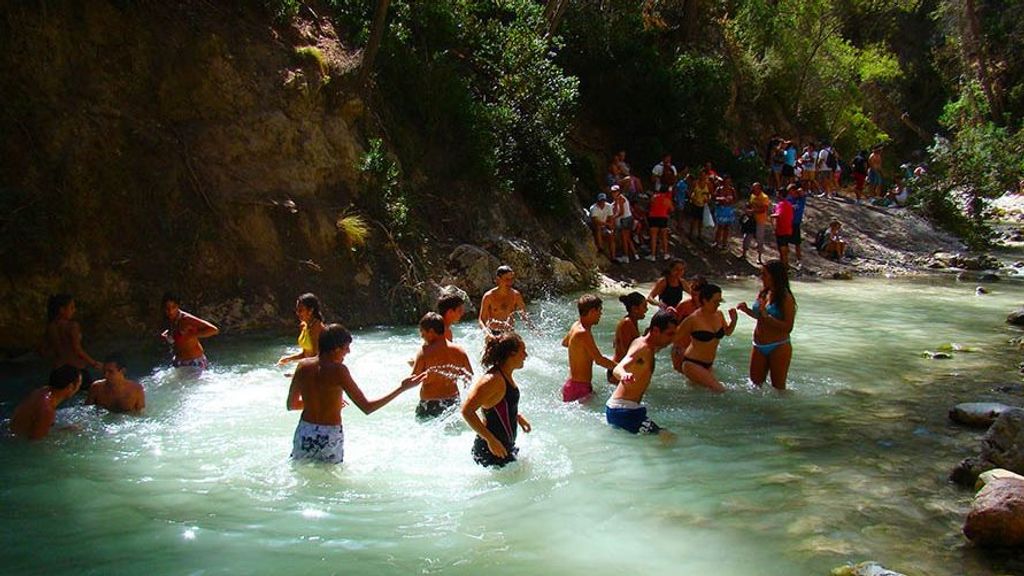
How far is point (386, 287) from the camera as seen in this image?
13.6 m

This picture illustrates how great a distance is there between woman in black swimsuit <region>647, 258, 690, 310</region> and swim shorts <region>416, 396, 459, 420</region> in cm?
333

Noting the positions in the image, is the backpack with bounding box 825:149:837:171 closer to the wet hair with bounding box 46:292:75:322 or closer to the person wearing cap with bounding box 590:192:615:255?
the person wearing cap with bounding box 590:192:615:255

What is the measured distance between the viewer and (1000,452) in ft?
21.0

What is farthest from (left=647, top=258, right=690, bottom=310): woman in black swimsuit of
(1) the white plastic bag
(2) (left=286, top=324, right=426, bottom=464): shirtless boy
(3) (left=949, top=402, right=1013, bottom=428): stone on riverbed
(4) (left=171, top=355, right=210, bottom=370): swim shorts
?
(1) the white plastic bag

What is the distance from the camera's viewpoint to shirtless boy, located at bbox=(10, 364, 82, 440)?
7168 mm

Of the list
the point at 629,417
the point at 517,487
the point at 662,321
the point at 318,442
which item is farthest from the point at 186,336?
the point at 662,321

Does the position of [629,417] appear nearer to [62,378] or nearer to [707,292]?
[707,292]

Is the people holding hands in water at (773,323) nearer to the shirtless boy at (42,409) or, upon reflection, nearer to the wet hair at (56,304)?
the shirtless boy at (42,409)

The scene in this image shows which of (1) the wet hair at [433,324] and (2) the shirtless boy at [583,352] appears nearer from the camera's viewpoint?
(1) the wet hair at [433,324]

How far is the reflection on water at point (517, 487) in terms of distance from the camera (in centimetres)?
525

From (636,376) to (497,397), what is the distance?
1.67 m

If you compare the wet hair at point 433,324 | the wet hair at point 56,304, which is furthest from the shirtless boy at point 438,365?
the wet hair at point 56,304

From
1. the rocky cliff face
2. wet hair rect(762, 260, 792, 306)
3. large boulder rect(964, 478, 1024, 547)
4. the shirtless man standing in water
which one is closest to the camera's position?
large boulder rect(964, 478, 1024, 547)

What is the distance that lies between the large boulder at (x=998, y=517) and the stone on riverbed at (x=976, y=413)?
273cm
